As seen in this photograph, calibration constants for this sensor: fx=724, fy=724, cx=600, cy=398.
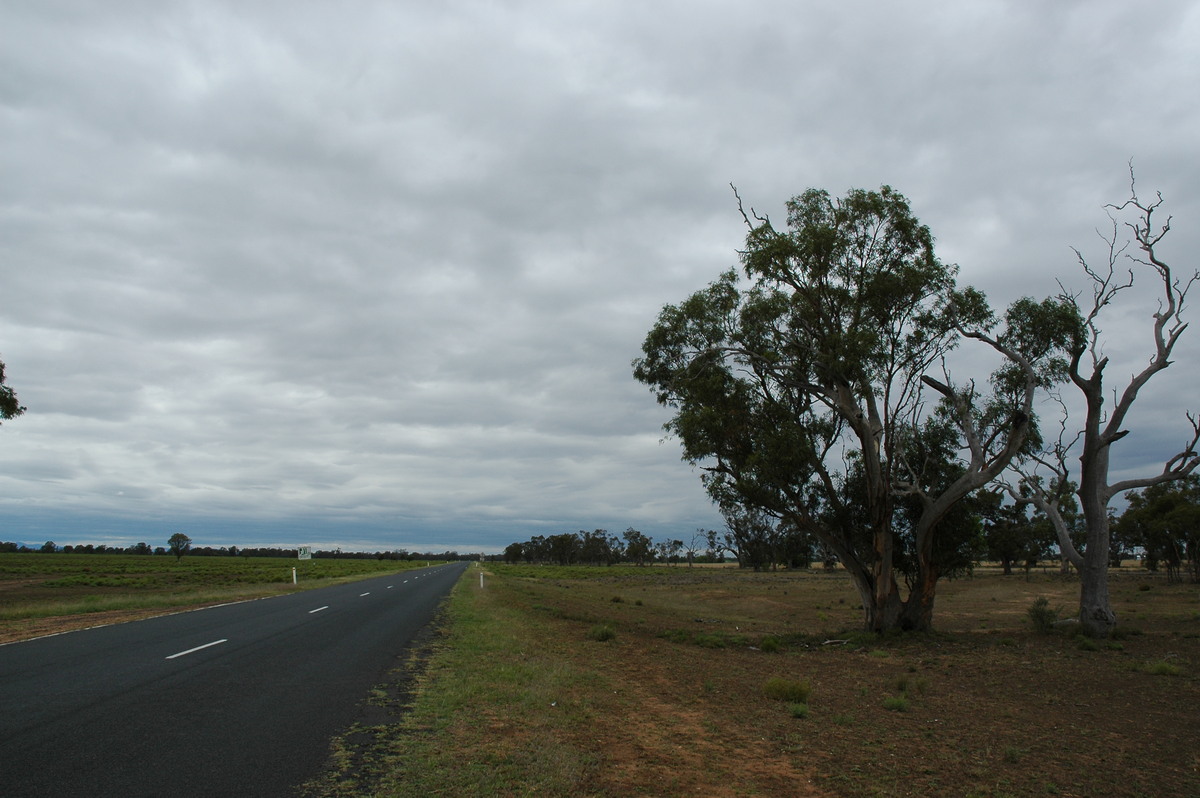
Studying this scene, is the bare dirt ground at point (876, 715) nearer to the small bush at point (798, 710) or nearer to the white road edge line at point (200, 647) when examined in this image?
the small bush at point (798, 710)

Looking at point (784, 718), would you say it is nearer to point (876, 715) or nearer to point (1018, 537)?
point (876, 715)

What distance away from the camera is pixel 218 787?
5.94m

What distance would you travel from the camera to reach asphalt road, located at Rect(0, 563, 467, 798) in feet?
20.2

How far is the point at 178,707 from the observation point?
8.93 meters

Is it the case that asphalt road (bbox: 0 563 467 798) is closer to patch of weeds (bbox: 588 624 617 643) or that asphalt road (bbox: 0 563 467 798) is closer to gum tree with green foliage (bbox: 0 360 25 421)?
patch of weeds (bbox: 588 624 617 643)

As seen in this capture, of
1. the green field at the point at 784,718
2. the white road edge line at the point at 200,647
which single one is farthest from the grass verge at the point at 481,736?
the white road edge line at the point at 200,647

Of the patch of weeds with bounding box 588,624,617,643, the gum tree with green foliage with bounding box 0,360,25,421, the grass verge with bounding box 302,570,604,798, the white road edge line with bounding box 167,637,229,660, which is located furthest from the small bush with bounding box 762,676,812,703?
the gum tree with green foliage with bounding box 0,360,25,421

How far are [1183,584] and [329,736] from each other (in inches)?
2422

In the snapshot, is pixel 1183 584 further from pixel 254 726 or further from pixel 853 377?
pixel 254 726

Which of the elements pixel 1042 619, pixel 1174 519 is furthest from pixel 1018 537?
pixel 1042 619

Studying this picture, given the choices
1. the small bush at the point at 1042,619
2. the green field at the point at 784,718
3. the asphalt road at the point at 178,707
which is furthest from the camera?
the small bush at the point at 1042,619

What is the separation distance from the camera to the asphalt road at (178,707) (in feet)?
20.2

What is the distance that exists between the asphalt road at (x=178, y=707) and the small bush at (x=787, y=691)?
640cm

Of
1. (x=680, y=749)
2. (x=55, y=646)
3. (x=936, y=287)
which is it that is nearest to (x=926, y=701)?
(x=680, y=749)
